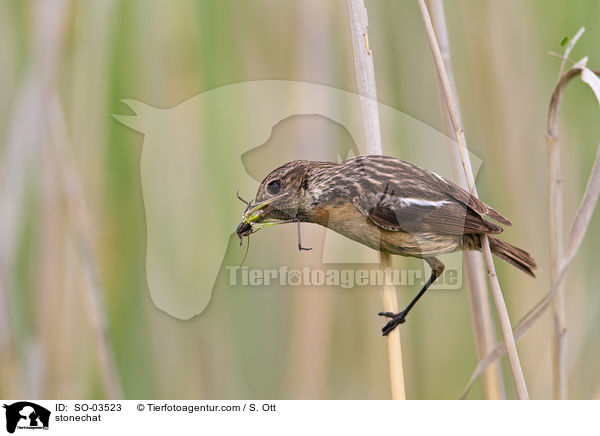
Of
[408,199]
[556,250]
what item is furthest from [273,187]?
[556,250]

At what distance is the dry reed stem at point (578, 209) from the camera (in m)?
1.43

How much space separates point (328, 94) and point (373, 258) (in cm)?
58

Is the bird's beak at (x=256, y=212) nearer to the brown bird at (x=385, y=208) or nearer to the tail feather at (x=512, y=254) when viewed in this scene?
the brown bird at (x=385, y=208)

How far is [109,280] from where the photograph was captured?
7.03 feet

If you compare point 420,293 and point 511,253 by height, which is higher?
point 511,253

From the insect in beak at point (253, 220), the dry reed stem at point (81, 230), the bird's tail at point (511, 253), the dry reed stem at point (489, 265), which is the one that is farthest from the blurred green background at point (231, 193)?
the dry reed stem at point (489, 265)

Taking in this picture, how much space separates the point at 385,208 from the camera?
1639 mm

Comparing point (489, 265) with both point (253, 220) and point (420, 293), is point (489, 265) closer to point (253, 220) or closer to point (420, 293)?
point (420, 293)

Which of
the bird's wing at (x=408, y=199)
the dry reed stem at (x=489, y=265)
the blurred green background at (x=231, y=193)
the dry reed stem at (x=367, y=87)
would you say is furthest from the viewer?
the blurred green background at (x=231, y=193)

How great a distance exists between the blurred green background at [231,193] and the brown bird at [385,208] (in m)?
0.26

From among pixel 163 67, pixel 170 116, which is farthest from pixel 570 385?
pixel 163 67
